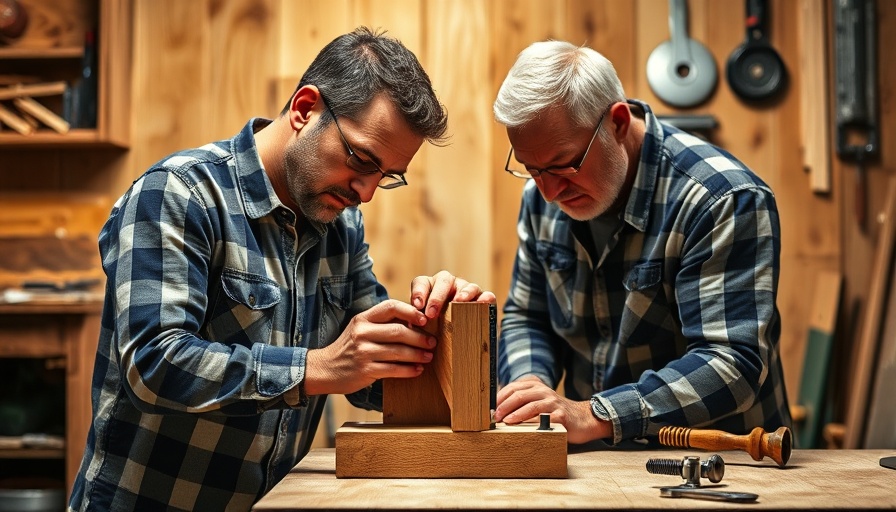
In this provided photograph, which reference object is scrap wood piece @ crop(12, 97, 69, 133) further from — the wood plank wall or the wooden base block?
the wooden base block

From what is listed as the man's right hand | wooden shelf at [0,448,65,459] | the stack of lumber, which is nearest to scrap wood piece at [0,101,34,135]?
the stack of lumber

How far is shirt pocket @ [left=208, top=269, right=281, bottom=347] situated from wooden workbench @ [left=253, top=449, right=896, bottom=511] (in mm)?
262

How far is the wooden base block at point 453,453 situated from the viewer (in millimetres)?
1599

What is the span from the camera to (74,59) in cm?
395

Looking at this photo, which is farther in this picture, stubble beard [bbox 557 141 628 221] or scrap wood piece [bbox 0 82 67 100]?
scrap wood piece [bbox 0 82 67 100]

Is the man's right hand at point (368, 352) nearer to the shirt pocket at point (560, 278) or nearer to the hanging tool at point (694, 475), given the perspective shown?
the hanging tool at point (694, 475)

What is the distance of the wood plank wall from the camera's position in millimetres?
3848

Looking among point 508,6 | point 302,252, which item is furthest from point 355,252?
point 508,6

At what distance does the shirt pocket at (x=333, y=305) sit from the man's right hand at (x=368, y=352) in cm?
35

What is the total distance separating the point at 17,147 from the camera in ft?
12.7

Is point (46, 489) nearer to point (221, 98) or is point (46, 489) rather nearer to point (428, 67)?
point (221, 98)

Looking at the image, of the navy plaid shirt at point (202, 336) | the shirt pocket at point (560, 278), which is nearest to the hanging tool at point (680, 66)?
the shirt pocket at point (560, 278)

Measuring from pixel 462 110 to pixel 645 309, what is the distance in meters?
1.92

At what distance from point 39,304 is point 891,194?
3.17 m
